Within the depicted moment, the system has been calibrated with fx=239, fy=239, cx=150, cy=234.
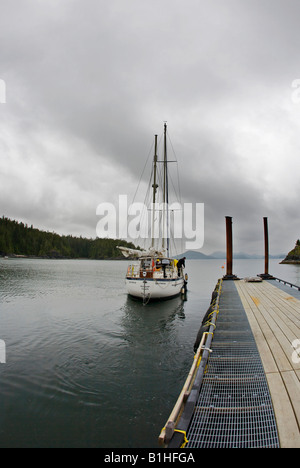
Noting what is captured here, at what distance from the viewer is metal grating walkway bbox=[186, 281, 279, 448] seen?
12.0 ft

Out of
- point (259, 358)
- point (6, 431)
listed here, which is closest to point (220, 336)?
point (259, 358)

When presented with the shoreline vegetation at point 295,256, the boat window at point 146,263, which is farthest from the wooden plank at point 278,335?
the shoreline vegetation at point 295,256

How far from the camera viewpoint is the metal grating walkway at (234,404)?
3660mm

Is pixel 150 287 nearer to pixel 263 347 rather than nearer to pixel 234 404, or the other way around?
pixel 263 347

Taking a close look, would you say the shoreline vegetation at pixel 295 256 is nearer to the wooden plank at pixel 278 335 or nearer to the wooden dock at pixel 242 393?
the wooden plank at pixel 278 335

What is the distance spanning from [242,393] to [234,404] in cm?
45

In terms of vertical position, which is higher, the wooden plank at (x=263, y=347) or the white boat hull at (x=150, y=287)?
the wooden plank at (x=263, y=347)

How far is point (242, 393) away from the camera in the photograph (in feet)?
16.0

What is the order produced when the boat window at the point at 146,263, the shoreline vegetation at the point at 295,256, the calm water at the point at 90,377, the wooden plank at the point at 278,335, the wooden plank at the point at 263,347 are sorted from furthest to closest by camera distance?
the shoreline vegetation at the point at 295,256
the boat window at the point at 146,263
the wooden plank at the point at 278,335
the wooden plank at the point at 263,347
the calm water at the point at 90,377

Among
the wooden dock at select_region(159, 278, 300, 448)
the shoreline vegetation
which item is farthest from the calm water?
the shoreline vegetation

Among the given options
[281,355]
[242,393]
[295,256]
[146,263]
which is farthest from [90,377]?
[295,256]

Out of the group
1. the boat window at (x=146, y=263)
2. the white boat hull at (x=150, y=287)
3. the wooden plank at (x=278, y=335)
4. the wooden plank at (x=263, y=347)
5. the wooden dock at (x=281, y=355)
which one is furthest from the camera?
the boat window at (x=146, y=263)

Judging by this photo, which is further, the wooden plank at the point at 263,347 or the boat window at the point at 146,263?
the boat window at the point at 146,263
